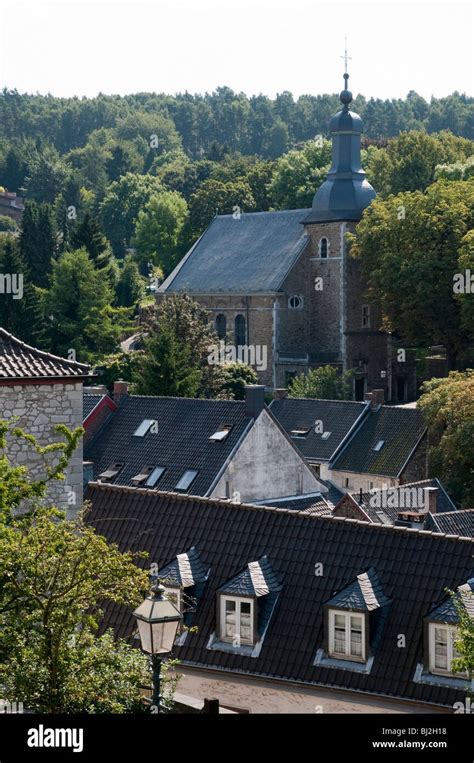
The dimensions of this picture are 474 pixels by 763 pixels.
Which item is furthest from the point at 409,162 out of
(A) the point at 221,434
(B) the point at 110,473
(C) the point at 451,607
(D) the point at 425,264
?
(C) the point at 451,607

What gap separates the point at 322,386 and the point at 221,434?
2443 centimetres

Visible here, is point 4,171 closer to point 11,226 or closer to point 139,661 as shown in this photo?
point 11,226

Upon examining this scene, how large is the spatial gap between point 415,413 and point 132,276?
53278 millimetres

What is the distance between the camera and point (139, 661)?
Result: 47.9 ft

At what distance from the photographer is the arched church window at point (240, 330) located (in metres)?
75.4

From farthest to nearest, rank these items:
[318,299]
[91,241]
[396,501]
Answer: [91,241] < [318,299] < [396,501]

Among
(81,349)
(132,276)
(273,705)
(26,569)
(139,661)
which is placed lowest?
(273,705)

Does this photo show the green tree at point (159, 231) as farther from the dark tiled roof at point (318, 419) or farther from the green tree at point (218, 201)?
the dark tiled roof at point (318, 419)

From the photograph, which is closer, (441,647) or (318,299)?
(441,647)

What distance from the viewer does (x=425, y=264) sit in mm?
62469

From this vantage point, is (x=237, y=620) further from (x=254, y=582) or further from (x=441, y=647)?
(x=441, y=647)

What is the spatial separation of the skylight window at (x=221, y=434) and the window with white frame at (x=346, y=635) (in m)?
18.4

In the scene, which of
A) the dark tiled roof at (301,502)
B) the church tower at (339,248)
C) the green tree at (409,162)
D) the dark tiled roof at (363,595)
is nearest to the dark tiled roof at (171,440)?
the dark tiled roof at (301,502)
